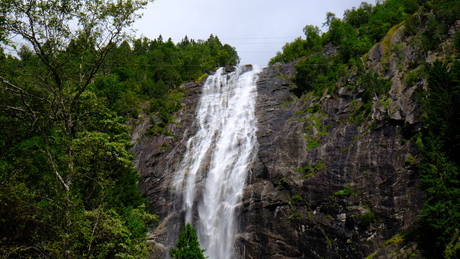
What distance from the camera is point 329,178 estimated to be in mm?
30172

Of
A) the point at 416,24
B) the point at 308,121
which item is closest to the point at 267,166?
the point at 308,121

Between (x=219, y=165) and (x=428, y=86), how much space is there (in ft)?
65.3

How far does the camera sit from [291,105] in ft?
145

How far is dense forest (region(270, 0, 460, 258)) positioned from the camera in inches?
822

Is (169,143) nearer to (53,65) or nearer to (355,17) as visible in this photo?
(53,65)

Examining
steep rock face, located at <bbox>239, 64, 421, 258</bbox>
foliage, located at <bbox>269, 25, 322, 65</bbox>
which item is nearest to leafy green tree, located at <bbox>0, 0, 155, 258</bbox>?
steep rock face, located at <bbox>239, 64, 421, 258</bbox>

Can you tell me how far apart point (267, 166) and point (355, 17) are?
5148 cm

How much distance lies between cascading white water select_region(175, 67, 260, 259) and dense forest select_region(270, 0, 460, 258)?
973 cm

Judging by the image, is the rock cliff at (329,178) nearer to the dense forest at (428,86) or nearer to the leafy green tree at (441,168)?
the dense forest at (428,86)

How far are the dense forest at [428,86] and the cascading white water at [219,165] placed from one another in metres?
9.73

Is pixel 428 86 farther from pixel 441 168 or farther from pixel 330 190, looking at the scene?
pixel 330 190

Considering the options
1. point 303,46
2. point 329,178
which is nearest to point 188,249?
point 329,178

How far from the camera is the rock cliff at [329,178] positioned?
26078 millimetres

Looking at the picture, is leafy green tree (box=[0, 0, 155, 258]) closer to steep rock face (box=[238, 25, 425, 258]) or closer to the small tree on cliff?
the small tree on cliff
